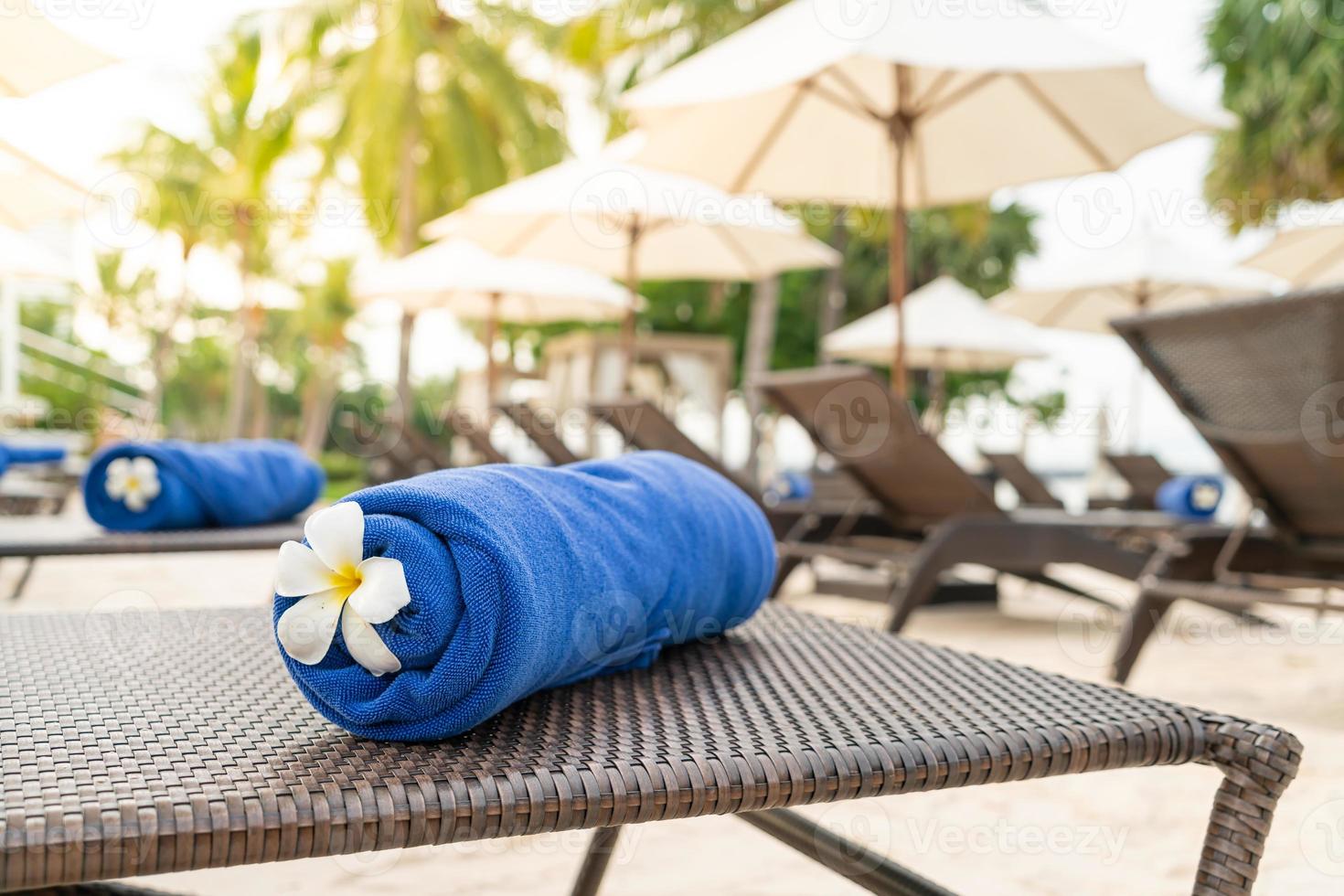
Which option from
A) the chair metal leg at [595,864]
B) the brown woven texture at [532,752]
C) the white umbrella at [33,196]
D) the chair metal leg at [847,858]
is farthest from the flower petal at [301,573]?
the white umbrella at [33,196]

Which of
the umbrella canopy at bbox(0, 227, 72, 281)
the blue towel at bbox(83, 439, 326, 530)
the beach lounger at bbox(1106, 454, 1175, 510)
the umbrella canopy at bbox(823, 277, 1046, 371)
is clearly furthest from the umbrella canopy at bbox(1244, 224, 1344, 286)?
the umbrella canopy at bbox(0, 227, 72, 281)

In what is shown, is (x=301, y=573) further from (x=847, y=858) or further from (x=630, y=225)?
(x=630, y=225)

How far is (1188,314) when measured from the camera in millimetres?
2869

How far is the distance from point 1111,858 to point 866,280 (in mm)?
19636

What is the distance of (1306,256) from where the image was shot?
677cm

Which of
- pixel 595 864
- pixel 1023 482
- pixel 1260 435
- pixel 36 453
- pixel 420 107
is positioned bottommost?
pixel 36 453

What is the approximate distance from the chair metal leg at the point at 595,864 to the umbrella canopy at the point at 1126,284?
7.51 m

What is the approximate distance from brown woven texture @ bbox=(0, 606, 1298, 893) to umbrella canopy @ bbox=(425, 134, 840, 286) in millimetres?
4812

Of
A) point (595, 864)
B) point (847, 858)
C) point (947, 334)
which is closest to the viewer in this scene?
point (847, 858)

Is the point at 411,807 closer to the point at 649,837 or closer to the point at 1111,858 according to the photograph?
the point at 649,837

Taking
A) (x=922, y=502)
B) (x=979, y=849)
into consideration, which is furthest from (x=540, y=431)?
(x=979, y=849)

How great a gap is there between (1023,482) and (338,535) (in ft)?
21.4

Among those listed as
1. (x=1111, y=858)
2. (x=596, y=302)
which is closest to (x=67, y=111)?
(x=596, y=302)

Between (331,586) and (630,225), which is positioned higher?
(630,225)
